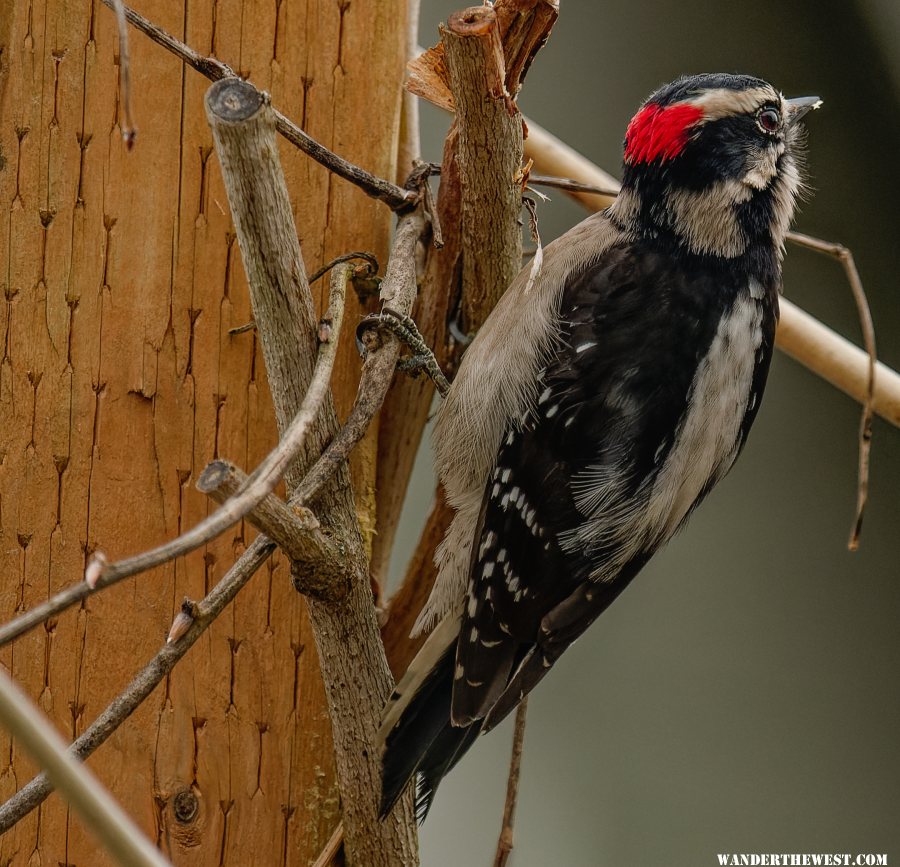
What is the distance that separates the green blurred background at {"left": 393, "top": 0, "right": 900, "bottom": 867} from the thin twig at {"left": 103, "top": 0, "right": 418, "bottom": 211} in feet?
6.11

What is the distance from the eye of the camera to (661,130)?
1854mm

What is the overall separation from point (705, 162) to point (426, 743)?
43.2 inches

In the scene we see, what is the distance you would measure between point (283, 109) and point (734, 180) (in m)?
0.80

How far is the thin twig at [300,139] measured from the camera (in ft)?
4.75

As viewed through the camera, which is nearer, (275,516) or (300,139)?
(275,516)

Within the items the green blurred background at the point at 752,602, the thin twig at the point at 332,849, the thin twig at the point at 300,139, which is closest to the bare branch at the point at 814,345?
the thin twig at the point at 300,139

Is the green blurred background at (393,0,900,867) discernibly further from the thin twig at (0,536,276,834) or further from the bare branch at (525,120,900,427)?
the thin twig at (0,536,276,834)

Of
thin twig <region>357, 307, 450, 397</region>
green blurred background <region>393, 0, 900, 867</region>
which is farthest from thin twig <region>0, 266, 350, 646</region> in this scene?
green blurred background <region>393, 0, 900, 867</region>

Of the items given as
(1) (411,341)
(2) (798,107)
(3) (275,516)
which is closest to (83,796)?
(3) (275,516)

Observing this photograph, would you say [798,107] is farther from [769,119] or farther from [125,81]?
[125,81]

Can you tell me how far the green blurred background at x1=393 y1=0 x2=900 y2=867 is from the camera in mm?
3604

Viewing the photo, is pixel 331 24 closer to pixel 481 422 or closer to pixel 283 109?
pixel 283 109

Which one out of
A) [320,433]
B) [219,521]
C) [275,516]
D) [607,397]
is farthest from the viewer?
[607,397]

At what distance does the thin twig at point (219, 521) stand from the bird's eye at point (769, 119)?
3.04 ft
